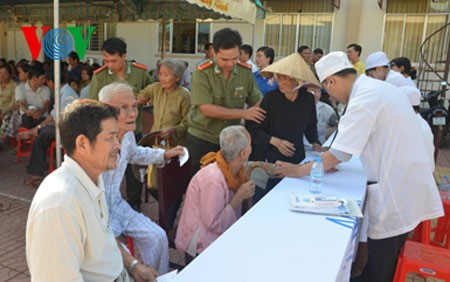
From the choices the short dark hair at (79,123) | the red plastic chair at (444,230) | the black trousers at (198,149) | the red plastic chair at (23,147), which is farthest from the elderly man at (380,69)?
the red plastic chair at (23,147)

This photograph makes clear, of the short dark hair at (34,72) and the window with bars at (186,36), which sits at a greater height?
the window with bars at (186,36)

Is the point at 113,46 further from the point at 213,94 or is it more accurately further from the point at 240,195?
the point at 240,195

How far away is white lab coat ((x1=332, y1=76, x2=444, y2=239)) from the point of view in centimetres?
199

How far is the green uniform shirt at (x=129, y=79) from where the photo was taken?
3.49 m

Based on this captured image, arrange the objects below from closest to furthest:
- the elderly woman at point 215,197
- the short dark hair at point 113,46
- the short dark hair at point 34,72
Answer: the elderly woman at point 215,197, the short dark hair at point 113,46, the short dark hair at point 34,72

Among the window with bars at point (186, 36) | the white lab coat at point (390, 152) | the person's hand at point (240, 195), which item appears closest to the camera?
the white lab coat at point (390, 152)

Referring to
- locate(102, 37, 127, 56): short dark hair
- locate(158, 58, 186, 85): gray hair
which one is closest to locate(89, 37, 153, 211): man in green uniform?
locate(102, 37, 127, 56): short dark hair

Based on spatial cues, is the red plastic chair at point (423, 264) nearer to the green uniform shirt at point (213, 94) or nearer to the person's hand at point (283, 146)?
the person's hand at point (283, 146)

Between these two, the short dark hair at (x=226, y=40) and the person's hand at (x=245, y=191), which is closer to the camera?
the person's hand at (x=245, y=191)

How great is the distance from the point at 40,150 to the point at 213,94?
8.74 feet

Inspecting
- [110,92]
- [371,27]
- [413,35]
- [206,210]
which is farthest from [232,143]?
[413,35]

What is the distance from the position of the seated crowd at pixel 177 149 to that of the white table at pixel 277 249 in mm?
315

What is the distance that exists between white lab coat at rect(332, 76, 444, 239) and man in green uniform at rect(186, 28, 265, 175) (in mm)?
874

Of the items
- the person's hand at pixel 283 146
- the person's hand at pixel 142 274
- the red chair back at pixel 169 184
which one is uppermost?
the person's hand at pixel 283 146
